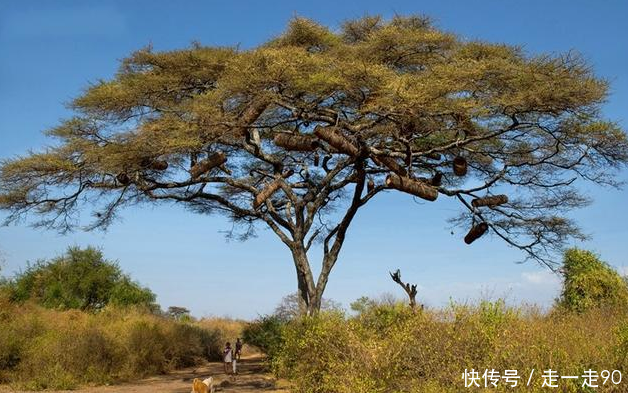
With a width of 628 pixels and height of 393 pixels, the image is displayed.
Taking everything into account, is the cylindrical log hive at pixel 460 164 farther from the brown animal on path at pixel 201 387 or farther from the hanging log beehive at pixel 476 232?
the brown animal on path at pixel 201 387

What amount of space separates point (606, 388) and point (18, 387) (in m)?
12.6

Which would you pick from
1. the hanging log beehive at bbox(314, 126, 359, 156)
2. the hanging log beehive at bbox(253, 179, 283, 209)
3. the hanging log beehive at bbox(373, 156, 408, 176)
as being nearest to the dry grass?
the hanging log beehive at bbox(253, 179, 283, 209)

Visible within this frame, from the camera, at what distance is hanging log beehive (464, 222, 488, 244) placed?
17469 millimetres

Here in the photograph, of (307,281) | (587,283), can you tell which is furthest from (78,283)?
(587,283)

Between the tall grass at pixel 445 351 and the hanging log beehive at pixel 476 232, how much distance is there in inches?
324

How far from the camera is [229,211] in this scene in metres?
20.9

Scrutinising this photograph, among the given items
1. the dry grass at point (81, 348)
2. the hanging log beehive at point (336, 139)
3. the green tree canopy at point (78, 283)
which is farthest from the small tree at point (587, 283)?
the green tree canopy at point (78, 283)

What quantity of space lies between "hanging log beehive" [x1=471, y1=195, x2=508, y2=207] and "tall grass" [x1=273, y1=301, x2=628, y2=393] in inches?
308

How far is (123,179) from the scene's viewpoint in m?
16.0

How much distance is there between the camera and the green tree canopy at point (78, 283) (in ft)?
93.7

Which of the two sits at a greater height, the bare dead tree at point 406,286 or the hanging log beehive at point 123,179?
the hanging log beehive at point 123,179

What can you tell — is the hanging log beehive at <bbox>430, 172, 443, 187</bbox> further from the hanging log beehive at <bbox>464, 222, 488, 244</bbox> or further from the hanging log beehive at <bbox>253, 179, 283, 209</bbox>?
the hanging log beehive at <bbox>253, 179, 283, 209</bbox>

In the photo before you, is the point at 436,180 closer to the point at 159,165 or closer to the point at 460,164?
the point at 460,164

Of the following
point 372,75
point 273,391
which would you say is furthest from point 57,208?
point 372,75
